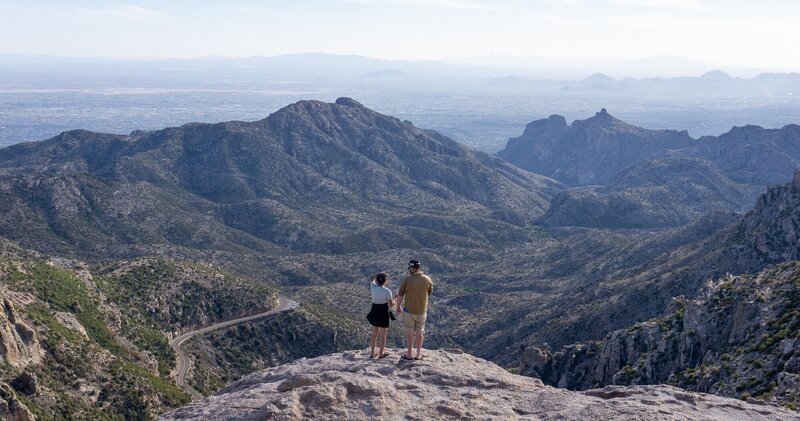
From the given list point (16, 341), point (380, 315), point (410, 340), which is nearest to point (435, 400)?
point (410, 340)

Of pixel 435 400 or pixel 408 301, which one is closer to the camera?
pixel 435 400

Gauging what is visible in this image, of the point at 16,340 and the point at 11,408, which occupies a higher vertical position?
the point at 16,340

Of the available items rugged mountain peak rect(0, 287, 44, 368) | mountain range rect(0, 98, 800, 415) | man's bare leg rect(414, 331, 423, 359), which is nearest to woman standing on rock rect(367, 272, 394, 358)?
man's bare leg rect(414, 331, 423, 359)

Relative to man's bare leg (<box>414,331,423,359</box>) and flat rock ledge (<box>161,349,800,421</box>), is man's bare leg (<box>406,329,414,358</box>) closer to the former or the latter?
man's bare leg (<box>414,331,423,359</box>)

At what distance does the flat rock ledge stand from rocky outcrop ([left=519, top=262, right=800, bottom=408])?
22.8ft

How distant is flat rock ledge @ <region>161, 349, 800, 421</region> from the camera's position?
742 inches

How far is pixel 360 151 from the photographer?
643 feet

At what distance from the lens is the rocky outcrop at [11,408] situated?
3525 centimetres

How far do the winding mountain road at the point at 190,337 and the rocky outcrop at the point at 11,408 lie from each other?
17.9 m

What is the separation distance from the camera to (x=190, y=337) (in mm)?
67000

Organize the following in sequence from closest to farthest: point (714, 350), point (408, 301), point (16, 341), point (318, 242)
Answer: point (408, 301) → point (714, 350) → point (16, 341) → point (318, 242)

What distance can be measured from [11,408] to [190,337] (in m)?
31.5

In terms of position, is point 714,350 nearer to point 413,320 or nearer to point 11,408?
point 413,320

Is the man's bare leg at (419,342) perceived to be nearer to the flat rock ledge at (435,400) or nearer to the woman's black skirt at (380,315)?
the flat rock ledge at (435,400)
